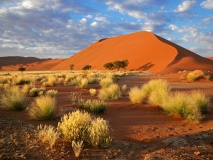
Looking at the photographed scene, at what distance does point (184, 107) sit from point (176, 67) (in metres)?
53.8

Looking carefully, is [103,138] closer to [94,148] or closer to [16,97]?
[94,148]

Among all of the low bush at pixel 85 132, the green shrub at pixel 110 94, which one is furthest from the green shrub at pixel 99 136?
the green shrub at pixel 110 94

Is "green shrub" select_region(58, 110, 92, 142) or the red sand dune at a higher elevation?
the red sand dune

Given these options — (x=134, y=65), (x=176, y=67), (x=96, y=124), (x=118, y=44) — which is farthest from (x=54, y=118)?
(x=118, y=44)

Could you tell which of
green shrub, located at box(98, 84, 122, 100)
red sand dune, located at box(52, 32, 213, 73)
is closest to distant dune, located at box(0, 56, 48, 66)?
red sand dune, located at box(52, 32, 213, 73)

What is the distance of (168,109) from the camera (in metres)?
11.3

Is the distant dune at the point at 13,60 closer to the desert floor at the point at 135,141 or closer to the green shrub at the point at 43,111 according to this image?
the green shrub at the point at 43,111

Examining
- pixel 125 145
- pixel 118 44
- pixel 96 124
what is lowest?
pixel 125 145

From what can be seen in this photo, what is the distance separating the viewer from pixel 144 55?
86438 mm

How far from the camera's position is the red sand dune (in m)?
68.6

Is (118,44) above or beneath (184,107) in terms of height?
above

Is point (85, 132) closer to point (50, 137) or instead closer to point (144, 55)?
point (50, 137)

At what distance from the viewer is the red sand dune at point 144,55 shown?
6862 cm

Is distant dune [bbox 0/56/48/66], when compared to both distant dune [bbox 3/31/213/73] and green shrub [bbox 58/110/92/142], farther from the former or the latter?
green shrub [bbox 58/110/92/142]
